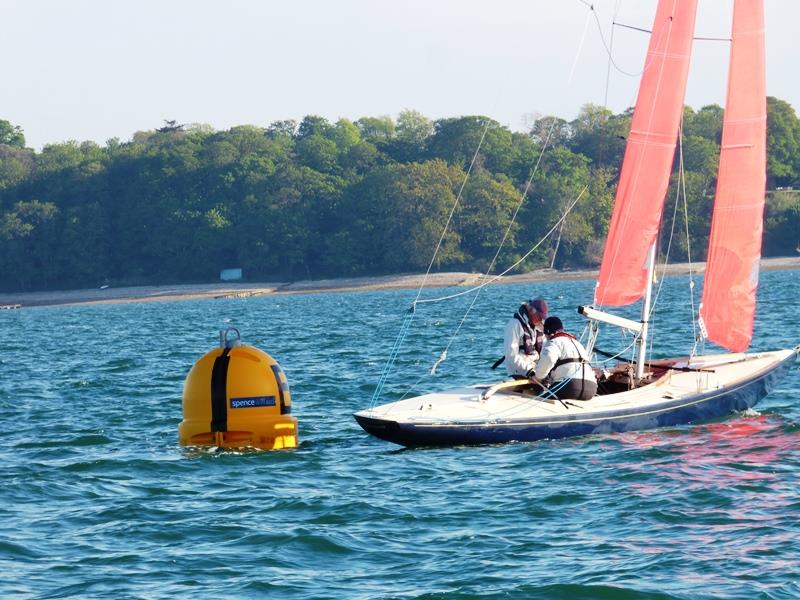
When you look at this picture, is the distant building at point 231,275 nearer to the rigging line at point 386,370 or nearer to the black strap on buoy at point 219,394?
the rigging line at point 386,370

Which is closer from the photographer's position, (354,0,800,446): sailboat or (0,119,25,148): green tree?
(354,0,800,446): sailboat

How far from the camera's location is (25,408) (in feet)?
71.8

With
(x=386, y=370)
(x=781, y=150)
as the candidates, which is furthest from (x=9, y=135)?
(x=386, y=370)

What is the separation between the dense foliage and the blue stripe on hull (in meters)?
84.1

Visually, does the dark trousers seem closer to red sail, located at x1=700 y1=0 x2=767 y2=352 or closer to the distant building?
red sail, located at x1=700 y1=0 x2=767 y2=352

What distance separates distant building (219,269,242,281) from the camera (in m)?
114

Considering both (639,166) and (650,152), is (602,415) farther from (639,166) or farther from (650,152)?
(650,152)

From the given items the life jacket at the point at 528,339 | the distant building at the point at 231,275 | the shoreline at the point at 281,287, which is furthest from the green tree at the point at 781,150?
the life jacket at the point at 528,339

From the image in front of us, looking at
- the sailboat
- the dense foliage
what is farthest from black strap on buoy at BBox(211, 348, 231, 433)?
the dense foliage

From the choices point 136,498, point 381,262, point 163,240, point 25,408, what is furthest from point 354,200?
point 136,498

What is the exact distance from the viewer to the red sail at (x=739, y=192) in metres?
18.0

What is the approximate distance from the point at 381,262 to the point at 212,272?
15.6 metres

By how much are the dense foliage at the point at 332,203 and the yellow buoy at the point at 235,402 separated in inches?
3402

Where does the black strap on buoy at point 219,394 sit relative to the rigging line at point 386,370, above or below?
above
